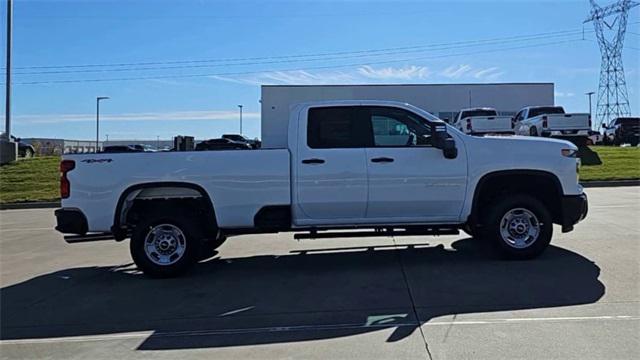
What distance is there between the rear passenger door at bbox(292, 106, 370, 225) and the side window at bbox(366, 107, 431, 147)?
0.61 ft

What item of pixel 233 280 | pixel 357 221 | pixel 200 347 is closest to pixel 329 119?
pixel 357 221

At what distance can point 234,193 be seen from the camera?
739 cm

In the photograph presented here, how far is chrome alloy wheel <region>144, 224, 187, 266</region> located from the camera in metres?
7.47

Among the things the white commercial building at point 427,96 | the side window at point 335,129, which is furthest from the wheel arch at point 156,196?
the white commercial building at point 427,96

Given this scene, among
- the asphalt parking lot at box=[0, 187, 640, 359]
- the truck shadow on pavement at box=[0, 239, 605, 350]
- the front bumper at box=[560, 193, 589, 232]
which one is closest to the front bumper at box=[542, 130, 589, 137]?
the asphalt parking lot at box=[0, 187, 640, 359]

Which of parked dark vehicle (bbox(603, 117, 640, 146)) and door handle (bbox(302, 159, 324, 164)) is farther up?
parked dark vehicle (bbox(603, 117, 640, 146))

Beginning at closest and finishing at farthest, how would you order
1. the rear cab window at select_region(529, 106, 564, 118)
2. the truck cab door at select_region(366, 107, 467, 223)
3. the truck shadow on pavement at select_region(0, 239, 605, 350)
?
1. the truck shadow on pavement at select_region(0, 239, 605, 350)
2. the truck cab door at select_region(366, 107, 467, 223)
3. the rear cab window at select_region(529, 106, 564, 118)

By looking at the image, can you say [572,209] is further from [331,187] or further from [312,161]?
[312,161]

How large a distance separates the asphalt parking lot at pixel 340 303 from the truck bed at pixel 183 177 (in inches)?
39.4

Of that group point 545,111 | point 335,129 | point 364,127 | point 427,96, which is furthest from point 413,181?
point 427,96

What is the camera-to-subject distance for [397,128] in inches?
304

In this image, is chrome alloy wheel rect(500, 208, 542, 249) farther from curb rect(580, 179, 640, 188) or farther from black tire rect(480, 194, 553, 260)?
curb rect(580, 179, 640, 188)

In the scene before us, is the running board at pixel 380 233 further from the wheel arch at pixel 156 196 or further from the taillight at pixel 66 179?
the taillight at pixel 66 179

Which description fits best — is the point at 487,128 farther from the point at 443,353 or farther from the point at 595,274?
the point at 443,353
